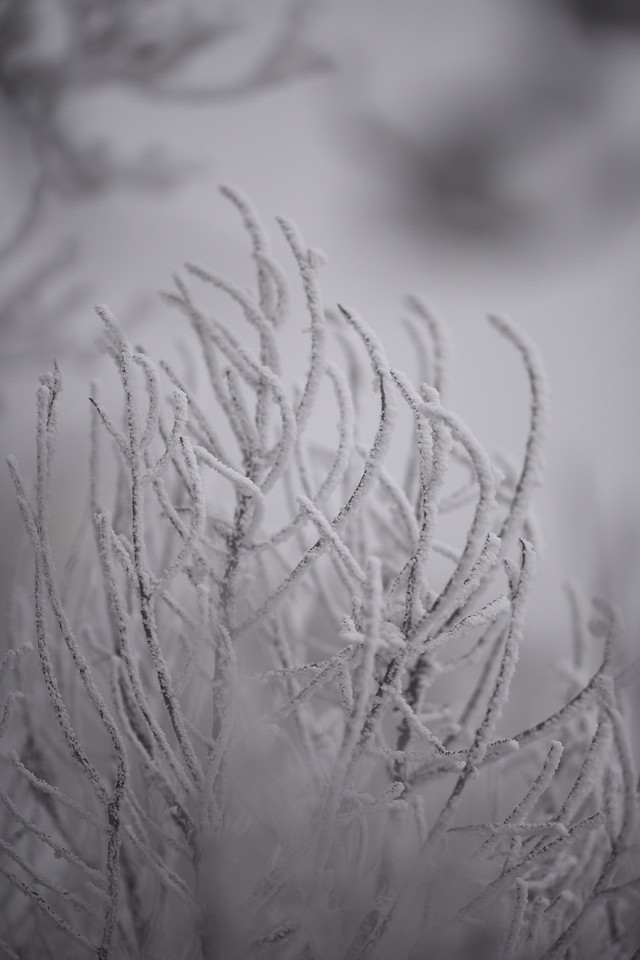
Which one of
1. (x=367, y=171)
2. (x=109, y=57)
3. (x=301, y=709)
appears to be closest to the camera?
(x=301, y=709)

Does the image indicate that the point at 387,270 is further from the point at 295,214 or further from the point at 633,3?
the point at 633,3

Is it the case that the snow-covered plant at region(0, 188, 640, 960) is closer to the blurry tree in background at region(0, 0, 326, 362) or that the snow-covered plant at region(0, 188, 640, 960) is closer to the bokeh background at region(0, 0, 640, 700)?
the bokeh background at region(0, 0, 640, 700)

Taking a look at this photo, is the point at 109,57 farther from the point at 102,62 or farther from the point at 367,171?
the point at 367,171

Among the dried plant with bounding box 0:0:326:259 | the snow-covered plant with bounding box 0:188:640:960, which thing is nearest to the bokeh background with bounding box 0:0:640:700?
the dried plant with bounding box 0:0:326:259

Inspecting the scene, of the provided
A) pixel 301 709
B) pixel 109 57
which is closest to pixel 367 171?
pixel 109 57

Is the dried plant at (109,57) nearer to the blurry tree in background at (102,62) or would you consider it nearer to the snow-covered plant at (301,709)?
the blurry tree in background at (102,62)

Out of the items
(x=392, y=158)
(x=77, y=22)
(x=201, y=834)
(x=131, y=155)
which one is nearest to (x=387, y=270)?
(x=392, y=158)
